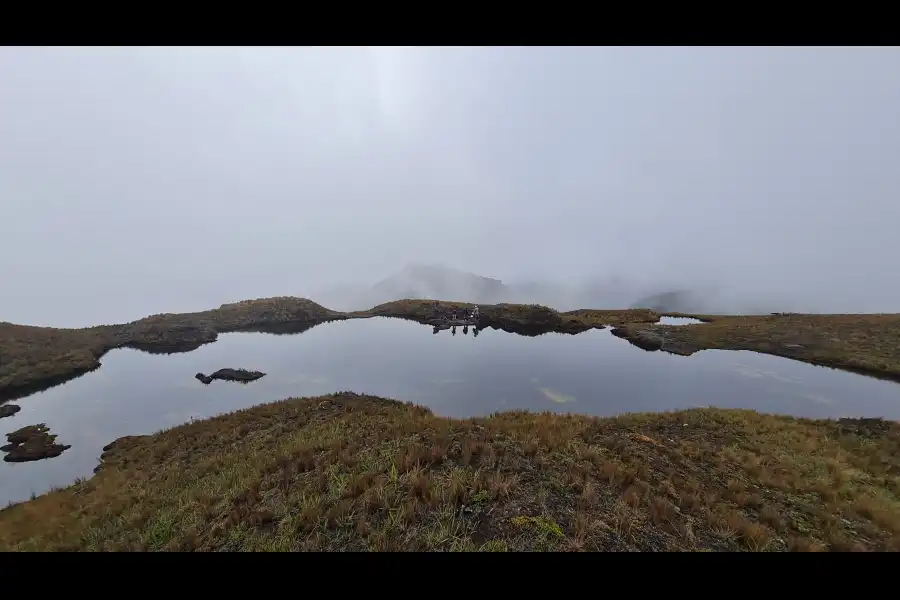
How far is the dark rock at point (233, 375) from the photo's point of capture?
28.1 m

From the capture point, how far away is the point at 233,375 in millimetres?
29078

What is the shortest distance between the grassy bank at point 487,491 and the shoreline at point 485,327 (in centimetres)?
2072

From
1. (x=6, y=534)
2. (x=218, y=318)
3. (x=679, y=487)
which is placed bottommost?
(x=6, y=534)

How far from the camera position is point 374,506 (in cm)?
712

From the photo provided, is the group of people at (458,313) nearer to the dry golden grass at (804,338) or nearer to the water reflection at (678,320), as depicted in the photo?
the dry golden grass at (804,338)

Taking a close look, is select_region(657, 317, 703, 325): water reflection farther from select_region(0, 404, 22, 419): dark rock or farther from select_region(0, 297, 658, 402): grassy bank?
select_region(0, 404, 22, 419): dark rock

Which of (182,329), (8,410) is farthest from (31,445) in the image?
(182,329)

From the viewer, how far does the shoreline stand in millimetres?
26688

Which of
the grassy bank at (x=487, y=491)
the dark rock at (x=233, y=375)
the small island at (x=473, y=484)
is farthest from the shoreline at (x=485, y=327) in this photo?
the grassy bank at (x=487, y=491)

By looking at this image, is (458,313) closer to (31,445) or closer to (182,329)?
(182,329)

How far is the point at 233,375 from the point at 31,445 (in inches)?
490
